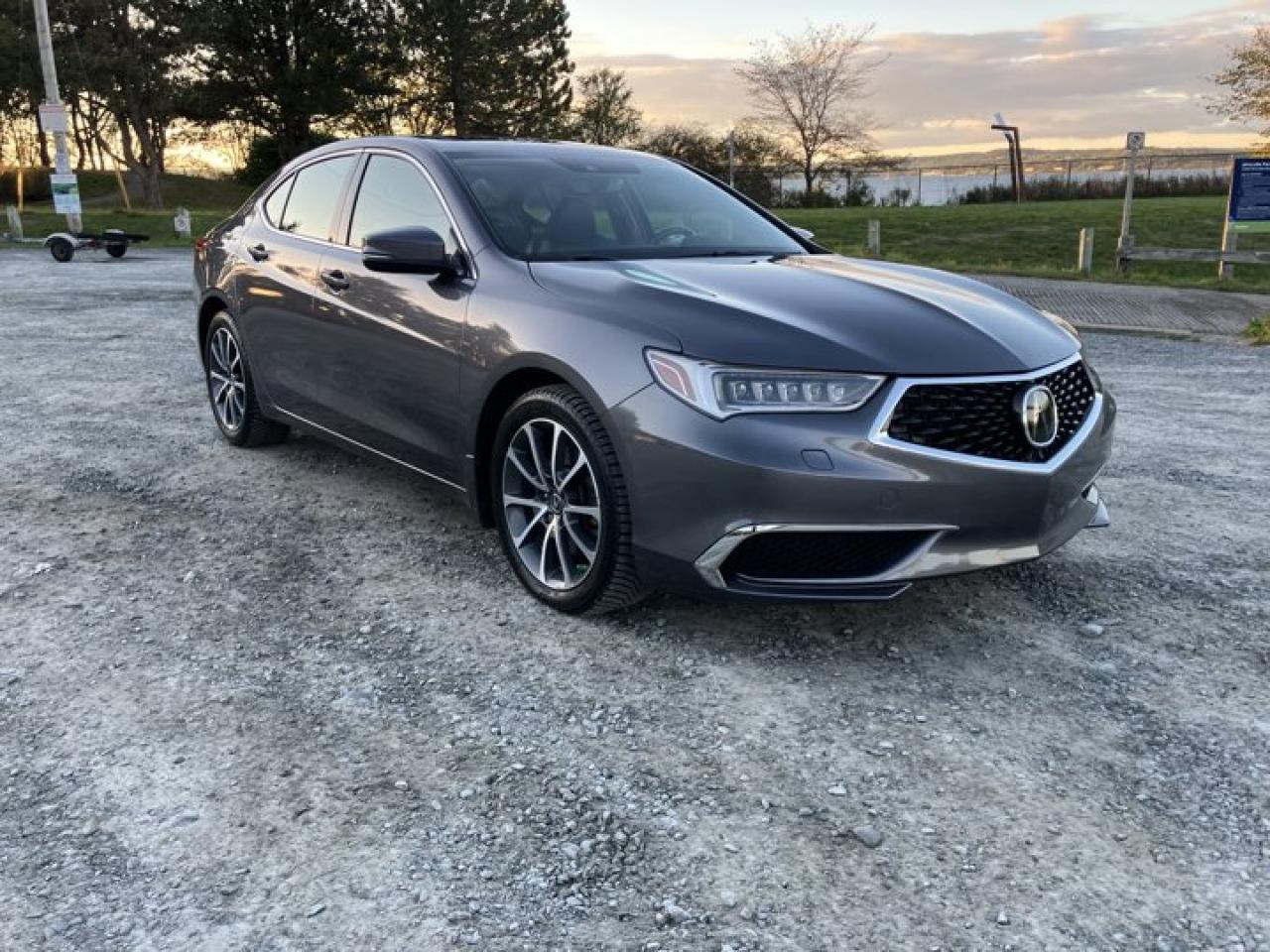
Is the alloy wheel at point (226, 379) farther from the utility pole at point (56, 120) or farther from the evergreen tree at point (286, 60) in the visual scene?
the evergreen tree at point (286, 60)

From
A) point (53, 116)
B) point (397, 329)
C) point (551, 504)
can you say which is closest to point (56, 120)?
point (53, 116)

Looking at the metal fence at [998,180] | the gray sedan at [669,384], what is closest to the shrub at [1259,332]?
the gray sedan at [669,384]

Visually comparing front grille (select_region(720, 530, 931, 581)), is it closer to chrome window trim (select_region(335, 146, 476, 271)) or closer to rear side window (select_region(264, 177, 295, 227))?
chrome window trim (select_region(335, 146, 476, 271))

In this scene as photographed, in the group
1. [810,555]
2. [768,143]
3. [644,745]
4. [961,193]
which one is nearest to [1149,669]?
[810,555]

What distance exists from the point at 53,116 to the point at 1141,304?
20.1 m

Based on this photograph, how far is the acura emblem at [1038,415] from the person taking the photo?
3.28 m

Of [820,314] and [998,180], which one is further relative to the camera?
[998,180]

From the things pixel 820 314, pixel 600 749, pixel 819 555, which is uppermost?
pixel 820 314

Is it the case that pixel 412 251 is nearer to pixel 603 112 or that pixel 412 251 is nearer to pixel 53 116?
pixel 53 116

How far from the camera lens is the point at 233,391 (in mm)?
5938

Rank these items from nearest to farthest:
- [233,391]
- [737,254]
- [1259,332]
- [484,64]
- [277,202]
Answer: [737,254] < [277,202] < [233,391] < [1259,332] < [484,64]

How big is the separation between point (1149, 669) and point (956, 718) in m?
0.76

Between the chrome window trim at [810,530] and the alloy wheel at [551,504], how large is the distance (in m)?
0.46

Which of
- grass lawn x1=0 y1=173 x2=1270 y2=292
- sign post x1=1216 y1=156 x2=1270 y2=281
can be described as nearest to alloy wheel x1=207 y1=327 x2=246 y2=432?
grass lawn x1=0 y1=173 x2=1270 y2=292
